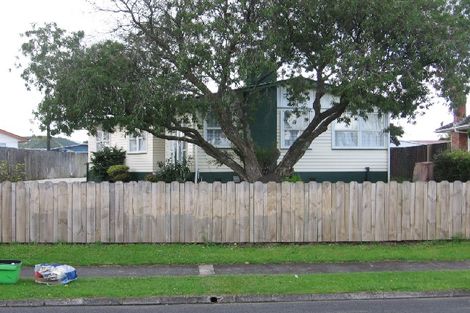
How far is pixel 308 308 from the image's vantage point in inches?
326

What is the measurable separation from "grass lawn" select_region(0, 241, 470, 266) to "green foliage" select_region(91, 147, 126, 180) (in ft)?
44.7

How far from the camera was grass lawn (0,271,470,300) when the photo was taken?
8.73 metres

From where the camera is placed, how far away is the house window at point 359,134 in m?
22.6

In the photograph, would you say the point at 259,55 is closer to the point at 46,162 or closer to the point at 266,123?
the point at 266,123

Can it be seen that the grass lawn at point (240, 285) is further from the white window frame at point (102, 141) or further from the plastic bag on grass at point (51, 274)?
the white window frame at point (102, 141)

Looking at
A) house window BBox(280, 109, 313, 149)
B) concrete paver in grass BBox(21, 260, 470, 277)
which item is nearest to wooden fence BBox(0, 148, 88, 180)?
house window BBox(280, 109, 313, 149)

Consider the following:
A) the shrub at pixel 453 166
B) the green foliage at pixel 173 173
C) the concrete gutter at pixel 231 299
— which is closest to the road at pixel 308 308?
the concrete gutter at pixel 231 299

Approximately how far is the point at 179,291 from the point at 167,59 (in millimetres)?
8012

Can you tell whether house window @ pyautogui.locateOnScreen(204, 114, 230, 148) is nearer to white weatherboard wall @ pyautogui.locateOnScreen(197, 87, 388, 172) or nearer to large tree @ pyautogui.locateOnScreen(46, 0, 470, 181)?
white weatherboard wall @ pyautogui.locateOnScreen(197, 87, 388, 172)

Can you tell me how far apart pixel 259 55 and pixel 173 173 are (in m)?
8.87

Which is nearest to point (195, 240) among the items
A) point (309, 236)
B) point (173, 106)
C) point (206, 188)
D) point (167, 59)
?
point (206, 188)

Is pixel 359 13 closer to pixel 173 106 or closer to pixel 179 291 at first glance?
pixel 173 106

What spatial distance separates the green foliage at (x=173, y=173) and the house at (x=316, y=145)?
1.35ft

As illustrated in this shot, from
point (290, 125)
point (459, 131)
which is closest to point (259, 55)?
point (290, 125)
